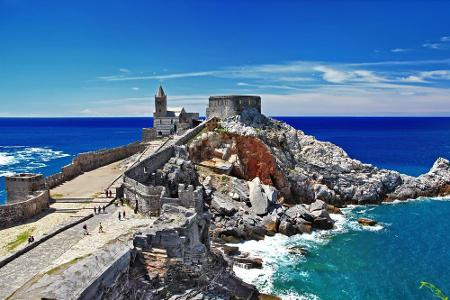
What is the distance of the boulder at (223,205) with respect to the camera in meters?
34.3

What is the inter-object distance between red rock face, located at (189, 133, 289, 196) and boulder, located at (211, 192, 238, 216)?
6.79 m

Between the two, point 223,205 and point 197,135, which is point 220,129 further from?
point 223,205

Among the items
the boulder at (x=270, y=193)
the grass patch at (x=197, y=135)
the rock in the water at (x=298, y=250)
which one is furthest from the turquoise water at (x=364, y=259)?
the grass patch at (x=197, y=135)

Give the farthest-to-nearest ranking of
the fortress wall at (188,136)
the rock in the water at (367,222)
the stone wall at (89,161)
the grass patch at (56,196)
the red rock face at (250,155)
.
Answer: the red rock face at (250,155) < the fortress wall at (188,136) < the rock in the water at (367,222) < the stone wall at (89,161) < the grass patch at (56,196)

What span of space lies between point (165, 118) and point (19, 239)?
119 feet

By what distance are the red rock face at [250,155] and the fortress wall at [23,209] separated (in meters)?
19.5

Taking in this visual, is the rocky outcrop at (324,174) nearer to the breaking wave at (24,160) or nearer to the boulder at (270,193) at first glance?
the boulder at (270,193)

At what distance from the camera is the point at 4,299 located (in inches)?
530

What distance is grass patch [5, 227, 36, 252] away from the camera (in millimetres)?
19312

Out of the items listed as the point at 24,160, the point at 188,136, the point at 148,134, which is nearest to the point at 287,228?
the point at 188,136

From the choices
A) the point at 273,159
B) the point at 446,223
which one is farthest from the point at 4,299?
the point at 446,223

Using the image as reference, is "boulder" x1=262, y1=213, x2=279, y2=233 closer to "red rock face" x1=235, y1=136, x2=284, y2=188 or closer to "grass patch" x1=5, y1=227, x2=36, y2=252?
"red rock face" x1=235, y1=136, x2=284, y2=188

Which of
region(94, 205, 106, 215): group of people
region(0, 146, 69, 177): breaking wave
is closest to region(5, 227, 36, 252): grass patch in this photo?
region(94, 205, 106, 215): group of people

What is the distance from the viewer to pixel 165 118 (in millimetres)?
55531
